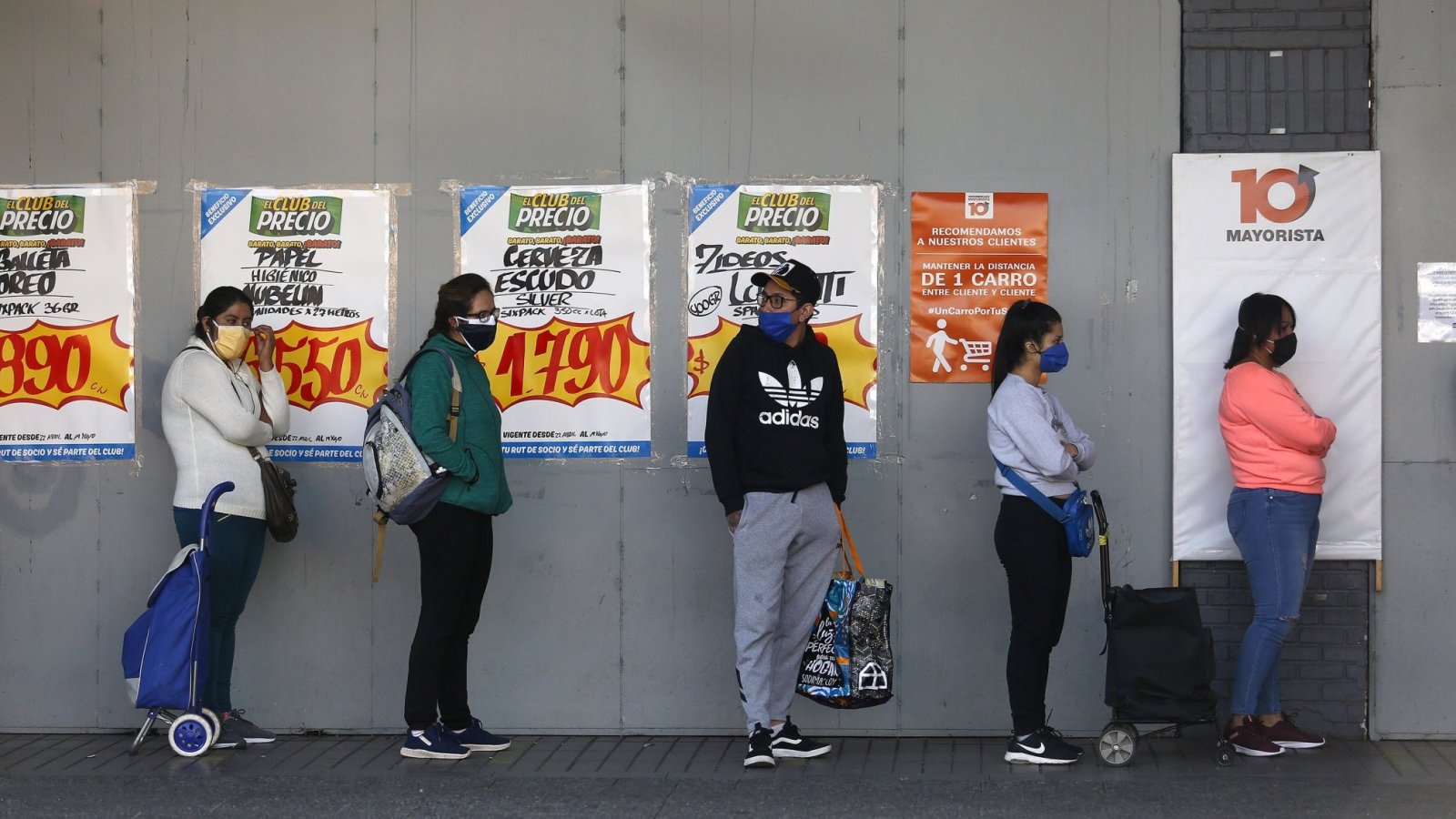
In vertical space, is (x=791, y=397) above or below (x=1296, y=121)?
below

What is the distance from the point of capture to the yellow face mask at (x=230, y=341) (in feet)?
20.4

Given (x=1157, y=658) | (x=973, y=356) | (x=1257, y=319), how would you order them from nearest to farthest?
(x=1157, y=658)
(x=1257, y=319)
(x=973, y=356)

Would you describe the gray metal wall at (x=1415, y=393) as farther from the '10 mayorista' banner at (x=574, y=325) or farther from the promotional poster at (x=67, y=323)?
the promotional poster at (x=67, y=323)

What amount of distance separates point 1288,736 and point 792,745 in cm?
208

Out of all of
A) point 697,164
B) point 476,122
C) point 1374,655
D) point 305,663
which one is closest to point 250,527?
point 305,663

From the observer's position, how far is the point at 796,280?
19.3ft

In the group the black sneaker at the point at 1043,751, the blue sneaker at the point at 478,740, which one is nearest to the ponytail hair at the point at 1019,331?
the black sneaker at the point at 1043,751

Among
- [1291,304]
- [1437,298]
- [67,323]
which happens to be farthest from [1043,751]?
[67,323]

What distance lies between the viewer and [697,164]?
6512 millimetres

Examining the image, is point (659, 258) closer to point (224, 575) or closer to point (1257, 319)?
point (224, 575)

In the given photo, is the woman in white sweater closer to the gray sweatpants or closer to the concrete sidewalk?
the concrete sidewalk

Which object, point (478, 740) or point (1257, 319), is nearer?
point (1257, 319)

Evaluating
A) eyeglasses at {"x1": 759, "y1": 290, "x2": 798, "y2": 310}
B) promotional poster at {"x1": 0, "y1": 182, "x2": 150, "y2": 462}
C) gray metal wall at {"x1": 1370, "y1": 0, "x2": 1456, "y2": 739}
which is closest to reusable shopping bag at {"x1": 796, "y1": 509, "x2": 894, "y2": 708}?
eyeglasses at {"x1": 759, "y1": 290, "x2": 798, "y2": 310}

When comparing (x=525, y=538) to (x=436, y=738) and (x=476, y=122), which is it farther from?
(x=476, y=122)
